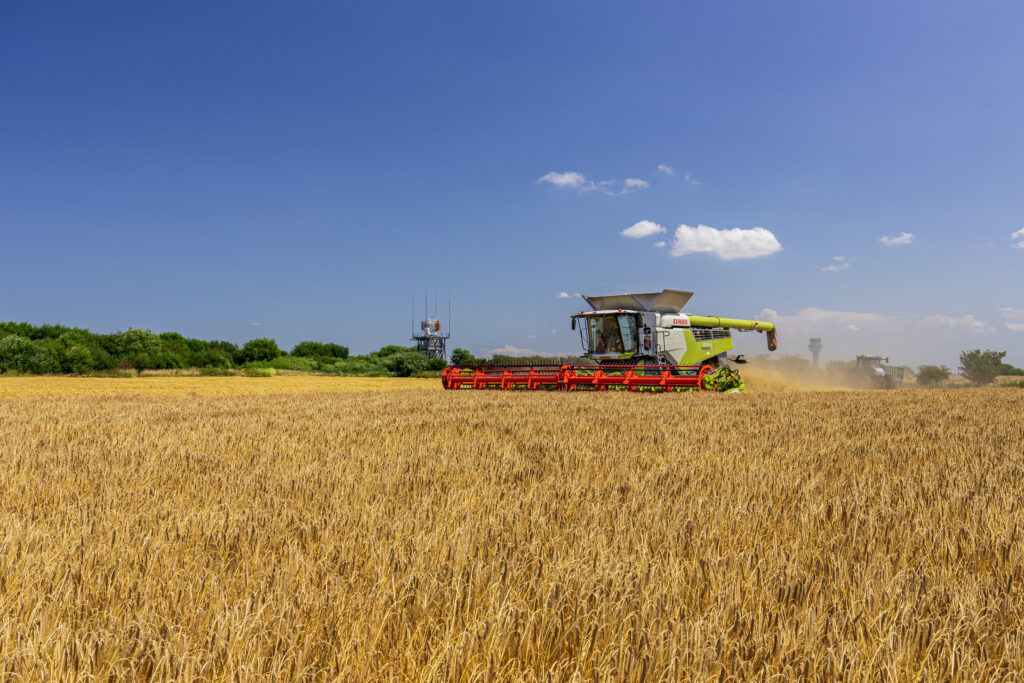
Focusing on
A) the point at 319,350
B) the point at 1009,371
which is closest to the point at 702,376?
the point at 1009,371

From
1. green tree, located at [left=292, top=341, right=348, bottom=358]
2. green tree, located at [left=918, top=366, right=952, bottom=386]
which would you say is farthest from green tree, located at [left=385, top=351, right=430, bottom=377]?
green tree, located at [left=918, top=366, right=952, bottom=386]

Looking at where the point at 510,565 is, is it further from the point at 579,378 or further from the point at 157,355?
the point at 157,355

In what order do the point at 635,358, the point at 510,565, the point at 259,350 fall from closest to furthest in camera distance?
the point at 510,565 < the point at 635,358 < the point at 259,350

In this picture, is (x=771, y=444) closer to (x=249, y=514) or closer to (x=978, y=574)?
(x=978, y=574)

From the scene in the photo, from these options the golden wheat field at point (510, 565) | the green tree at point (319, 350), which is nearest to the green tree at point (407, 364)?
the green tree at point (319, 350)

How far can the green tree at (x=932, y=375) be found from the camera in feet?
120

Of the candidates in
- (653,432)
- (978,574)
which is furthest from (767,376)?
(978,574)

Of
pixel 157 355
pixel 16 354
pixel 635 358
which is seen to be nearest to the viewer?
pixel 635 358

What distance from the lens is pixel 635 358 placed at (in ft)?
63.6

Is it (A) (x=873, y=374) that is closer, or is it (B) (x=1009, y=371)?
(A) (x=873, y=374)

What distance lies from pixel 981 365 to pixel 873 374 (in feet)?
52.2

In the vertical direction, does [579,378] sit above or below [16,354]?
below

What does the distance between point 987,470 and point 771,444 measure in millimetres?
1737

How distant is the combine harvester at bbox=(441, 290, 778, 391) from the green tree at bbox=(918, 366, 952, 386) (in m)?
22.5
